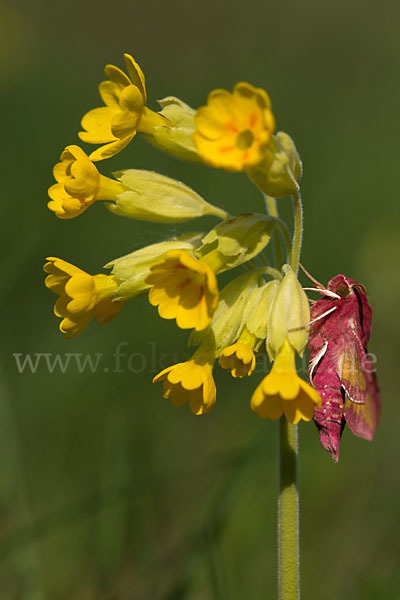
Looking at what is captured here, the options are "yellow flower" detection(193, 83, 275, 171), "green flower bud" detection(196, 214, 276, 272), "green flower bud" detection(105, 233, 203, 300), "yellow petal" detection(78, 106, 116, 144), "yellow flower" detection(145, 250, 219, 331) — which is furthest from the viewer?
"yellow petal" detection(78, 106, 116, 144)

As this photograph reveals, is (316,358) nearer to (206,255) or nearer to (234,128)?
(206,255)

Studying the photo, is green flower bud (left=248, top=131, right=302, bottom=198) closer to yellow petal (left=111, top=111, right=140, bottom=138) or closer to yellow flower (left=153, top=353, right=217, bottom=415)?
yellow petal (left=111, top=111, right=140, bottom=138)

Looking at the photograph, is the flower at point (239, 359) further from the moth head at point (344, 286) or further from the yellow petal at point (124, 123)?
the yellow petal at point (124, 123)

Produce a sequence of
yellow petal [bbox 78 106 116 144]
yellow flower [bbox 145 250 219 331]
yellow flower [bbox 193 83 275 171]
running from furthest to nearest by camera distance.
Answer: yellow petal [bbox 78 106 116 144], yellow flower [bbox 145 250 219 331], yellow flower [bbox 193 83 275 171]

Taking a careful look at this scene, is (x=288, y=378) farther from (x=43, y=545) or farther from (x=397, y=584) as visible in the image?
(x=43, y=545)

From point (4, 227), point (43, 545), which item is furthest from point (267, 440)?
point (4, 227)

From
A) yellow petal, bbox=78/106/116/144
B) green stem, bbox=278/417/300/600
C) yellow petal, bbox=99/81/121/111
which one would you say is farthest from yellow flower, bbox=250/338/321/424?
yellow petal, bbox=99/81/121/111

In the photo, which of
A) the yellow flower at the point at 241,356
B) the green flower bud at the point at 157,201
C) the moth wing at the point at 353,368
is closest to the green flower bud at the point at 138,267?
the green flower bud at the point at 157,201
